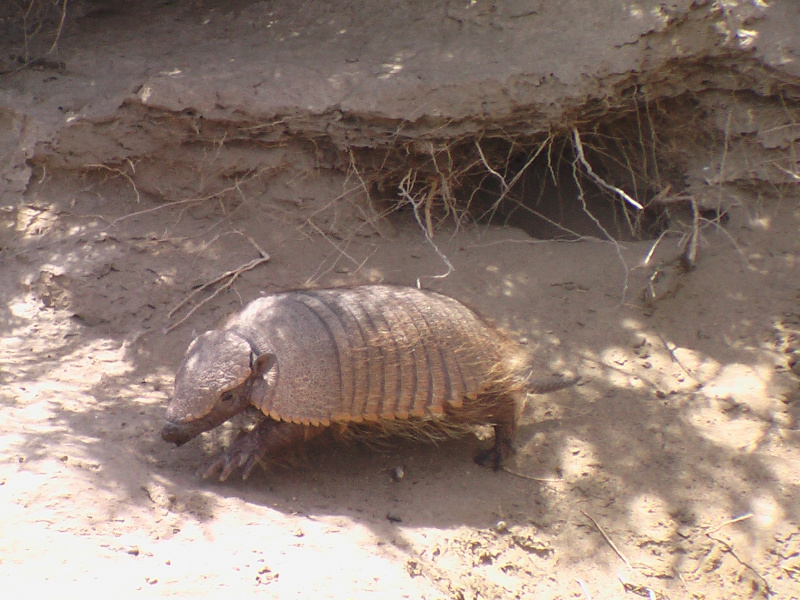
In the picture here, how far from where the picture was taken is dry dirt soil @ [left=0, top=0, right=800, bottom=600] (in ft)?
10.8

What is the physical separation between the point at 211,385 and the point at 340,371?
23.6 inches

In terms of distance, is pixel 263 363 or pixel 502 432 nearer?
pixel 263 363

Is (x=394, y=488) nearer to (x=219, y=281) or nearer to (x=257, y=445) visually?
(x=257, y=445)

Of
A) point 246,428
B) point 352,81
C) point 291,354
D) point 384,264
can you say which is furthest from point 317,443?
point 352,81

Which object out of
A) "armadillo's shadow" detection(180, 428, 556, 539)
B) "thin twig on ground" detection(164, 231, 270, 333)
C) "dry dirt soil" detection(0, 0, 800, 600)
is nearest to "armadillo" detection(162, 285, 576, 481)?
"armadillo's shadow" detection(180, 428, 556, 539)

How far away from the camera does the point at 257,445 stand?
337cm

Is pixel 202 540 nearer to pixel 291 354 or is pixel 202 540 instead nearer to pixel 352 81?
pixel 291 354

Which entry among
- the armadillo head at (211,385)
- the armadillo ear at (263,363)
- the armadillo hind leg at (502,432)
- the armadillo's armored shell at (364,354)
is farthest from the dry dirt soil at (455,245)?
the armadillo ear at (263,363)

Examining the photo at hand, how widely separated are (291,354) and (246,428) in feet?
2.20

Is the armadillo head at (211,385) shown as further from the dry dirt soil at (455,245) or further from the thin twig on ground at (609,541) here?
the thin twig on ground at (609,541)

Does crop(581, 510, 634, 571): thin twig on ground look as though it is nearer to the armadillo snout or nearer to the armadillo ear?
the armadillo ear

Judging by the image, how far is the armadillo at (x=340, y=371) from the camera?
3236 mm

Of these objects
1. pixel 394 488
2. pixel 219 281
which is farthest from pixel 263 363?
pixel 219 281

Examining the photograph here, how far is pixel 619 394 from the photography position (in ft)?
13.6
